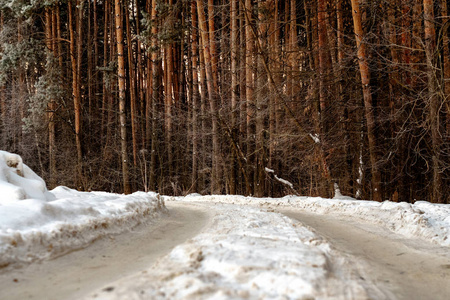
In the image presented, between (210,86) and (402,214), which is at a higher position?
(210,86)

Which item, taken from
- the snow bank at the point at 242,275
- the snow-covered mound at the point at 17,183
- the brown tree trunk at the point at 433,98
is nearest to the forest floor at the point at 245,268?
the snow bank at the point at 242,275

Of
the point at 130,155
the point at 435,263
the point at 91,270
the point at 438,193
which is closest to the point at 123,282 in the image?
the point at 91,270

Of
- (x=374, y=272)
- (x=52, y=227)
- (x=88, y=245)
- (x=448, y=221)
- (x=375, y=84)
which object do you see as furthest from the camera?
(x=375, y=84)

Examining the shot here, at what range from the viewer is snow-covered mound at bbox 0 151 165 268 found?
3849 mm

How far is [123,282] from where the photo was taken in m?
2.86

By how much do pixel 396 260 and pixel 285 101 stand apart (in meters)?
9.74

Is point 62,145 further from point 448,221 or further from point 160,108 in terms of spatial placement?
point 448,221

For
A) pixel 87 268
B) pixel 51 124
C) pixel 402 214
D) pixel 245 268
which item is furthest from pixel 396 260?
pixel 51 124

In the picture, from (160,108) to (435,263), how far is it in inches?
852

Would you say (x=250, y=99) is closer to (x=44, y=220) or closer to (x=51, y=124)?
(x=44, y=220)

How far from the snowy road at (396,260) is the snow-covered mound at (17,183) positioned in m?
4.79

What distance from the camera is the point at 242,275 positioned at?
118 inches

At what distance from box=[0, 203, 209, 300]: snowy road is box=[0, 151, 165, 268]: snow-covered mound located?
15 cm

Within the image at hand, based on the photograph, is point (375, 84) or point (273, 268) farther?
point (375, 84)
